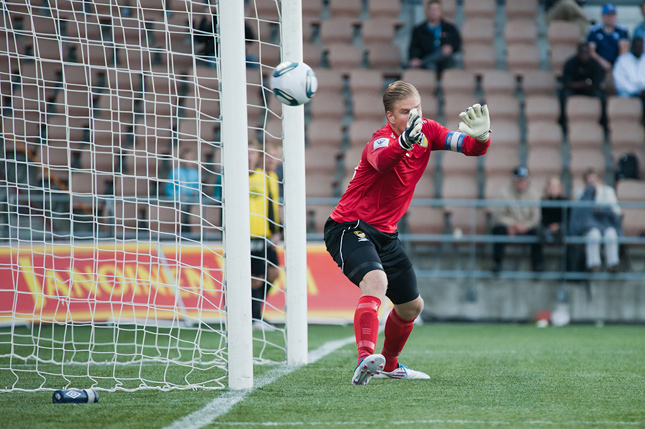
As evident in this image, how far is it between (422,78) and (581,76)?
112 inches

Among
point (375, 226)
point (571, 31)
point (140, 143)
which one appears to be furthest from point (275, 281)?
point (571, 31)

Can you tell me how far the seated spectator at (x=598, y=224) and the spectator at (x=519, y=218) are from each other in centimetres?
60

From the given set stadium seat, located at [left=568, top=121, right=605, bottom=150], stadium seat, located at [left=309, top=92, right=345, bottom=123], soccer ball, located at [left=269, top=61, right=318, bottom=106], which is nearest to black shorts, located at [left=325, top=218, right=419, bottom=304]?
soccer ball, located at [left=269, top=61, right=318, bottom=106]

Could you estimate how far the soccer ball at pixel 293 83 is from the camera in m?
4.65

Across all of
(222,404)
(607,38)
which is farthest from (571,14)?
(222,404)

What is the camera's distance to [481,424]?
3.54 metres

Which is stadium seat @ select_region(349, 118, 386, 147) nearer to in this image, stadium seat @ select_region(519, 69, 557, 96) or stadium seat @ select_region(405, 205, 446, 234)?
stadium seat @ select_region(405, 205, 446, 234)

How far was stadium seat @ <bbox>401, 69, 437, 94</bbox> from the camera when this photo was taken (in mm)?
14078

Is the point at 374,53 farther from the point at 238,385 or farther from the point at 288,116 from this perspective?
the point at 238,385

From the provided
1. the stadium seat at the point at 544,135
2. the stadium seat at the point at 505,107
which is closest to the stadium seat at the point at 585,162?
the stadium seat at the point at 544,135

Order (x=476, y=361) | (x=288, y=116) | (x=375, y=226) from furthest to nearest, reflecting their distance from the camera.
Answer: (x=476, y=361) < (x=288, y=116) < (x=375, y=226)

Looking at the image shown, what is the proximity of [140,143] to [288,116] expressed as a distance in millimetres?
5605

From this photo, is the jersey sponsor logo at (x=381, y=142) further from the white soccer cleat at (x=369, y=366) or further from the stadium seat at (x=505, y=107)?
the stadium seat at (x=505, y=107)

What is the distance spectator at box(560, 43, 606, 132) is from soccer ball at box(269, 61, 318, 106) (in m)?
10.2
